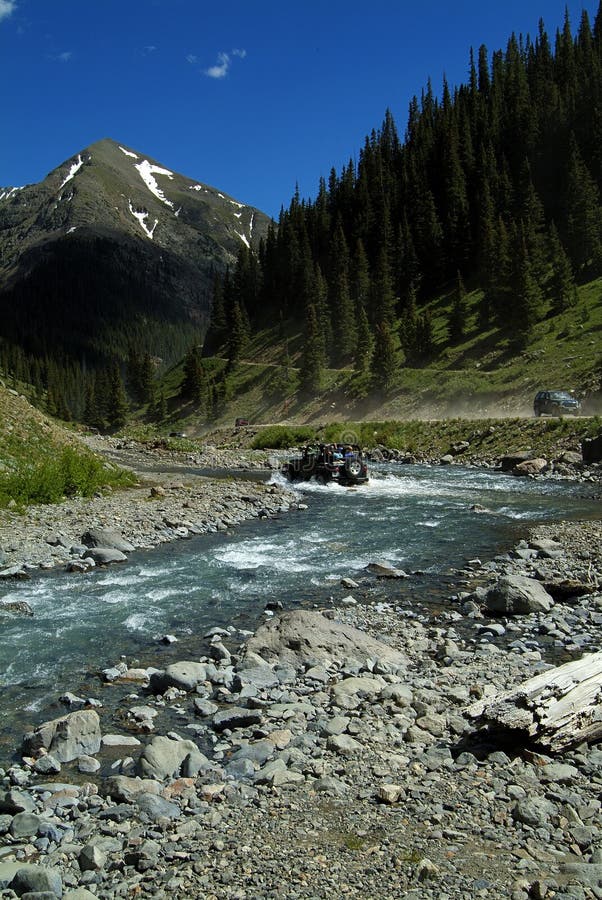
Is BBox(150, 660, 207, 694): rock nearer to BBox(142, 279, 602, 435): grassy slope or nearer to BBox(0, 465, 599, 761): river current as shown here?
BBox(0, 465, 599, 761): river current

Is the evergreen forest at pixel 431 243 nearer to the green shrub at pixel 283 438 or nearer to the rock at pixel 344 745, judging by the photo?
the green shrub at pixel 283 438

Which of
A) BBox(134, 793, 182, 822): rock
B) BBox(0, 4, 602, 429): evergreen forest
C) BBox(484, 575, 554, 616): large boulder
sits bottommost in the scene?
BBox(484, 575, 554, 616): large boulder

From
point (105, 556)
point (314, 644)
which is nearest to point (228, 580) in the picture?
point (105, 556)

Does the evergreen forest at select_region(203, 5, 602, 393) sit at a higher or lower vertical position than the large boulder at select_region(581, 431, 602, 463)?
higher

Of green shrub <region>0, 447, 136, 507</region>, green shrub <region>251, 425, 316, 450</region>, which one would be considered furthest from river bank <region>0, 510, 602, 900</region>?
green shrub <region>251, 425, 316, 450</region>

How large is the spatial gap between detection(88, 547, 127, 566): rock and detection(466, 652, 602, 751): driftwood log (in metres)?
14.0

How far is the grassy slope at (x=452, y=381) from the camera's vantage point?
6331 centimetres

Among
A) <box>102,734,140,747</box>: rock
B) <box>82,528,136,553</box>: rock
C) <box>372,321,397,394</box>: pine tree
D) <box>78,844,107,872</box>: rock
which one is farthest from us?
<box>372,321,397,394</box>: pine tree

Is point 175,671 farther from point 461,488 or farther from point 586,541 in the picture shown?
point 461,488

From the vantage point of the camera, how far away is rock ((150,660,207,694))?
10250 millimetres

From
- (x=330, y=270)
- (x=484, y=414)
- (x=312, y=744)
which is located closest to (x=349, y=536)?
(x=312, y=744)

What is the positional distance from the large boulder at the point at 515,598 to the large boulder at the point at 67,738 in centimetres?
933

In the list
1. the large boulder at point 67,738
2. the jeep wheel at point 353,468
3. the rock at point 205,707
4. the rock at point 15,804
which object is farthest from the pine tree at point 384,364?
the rock at point 15,804

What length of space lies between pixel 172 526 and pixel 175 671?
14.3 meters
